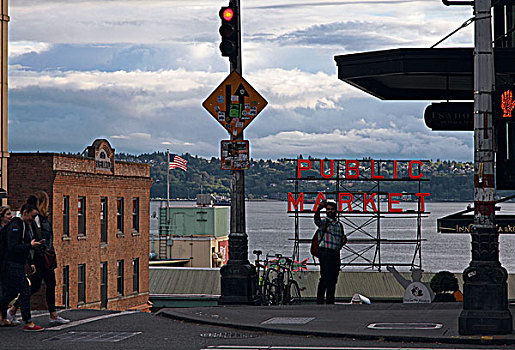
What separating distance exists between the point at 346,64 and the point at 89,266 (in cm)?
3220

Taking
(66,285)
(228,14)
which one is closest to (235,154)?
(228,14)

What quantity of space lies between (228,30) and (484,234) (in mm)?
6406

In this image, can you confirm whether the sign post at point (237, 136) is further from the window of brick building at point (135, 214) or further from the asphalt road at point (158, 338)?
the window of brick building at point (135, 214)

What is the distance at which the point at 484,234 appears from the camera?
11.1 meters

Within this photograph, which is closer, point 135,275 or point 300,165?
point 135,275

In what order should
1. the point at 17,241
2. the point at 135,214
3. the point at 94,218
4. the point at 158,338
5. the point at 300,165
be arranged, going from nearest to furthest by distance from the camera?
the point at 158,338 < the point at 17,241 < the point at 94,218 < the point at 135,214 < the point at 300,165

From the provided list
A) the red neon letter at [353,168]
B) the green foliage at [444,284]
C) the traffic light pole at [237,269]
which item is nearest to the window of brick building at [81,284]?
the red neon letter at [353,168]

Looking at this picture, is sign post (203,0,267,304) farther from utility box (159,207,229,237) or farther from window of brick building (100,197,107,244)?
utility box (159,207,229,237)

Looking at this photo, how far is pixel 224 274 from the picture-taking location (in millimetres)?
15648

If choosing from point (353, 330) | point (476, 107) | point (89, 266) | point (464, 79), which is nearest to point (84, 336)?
point (353, 330)

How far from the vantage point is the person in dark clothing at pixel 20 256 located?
12.0 m

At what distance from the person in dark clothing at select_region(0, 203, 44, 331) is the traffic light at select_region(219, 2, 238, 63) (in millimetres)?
4994

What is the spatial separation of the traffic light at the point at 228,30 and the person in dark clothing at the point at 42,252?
186 inches

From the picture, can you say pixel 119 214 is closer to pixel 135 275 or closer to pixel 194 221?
pixel 135 275
